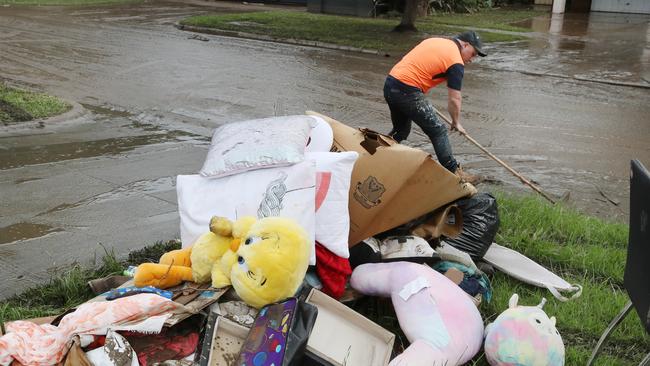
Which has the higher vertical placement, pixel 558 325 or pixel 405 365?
pixel 405 365

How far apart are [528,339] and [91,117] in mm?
6913

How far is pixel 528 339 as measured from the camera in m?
2.95

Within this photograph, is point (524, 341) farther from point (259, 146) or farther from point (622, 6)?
point (622, 6)

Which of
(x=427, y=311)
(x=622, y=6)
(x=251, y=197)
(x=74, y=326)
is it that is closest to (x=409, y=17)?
(x=622, y=6)

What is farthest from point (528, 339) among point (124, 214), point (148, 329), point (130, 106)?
point (130, 106)

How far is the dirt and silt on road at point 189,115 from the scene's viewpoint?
16.5 feet

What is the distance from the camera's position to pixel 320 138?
13.0 feet

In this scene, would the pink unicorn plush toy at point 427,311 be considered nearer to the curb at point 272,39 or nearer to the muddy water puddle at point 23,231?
the muddy water puddle at point 23,231

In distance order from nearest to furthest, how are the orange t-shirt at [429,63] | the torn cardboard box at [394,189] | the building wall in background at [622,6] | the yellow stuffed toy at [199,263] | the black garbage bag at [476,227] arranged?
the yellow stuffed toy at [199,263] < the torn cardboard box at [394,189] < the black garbage bag at [476,227] < the orange t-shirt at [429,63] < the building wall in background at [622,6]

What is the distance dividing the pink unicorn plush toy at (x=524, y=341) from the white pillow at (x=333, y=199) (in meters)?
0.85

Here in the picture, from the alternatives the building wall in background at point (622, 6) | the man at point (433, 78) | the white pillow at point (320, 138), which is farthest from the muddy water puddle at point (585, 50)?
the white pillow at point (320, 138)

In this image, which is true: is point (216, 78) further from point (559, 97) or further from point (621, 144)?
point (621, 144)

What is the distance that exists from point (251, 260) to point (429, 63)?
382cm

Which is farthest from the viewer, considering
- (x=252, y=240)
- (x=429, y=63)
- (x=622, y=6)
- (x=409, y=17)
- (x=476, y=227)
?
→ (x=622, y=6)
